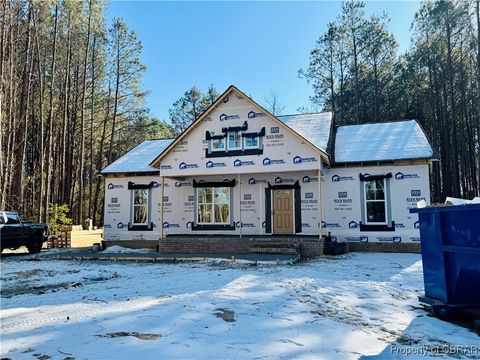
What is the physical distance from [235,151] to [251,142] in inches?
30.4

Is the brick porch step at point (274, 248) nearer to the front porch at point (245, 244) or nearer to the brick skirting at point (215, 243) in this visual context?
the front porch at point (245, 244)

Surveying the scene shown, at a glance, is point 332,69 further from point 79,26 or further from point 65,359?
point 65,359

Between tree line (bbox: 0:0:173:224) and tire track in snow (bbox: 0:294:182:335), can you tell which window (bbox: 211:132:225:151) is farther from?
tree line (bbox: 0:0:173:224)

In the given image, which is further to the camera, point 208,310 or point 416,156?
point 416,156

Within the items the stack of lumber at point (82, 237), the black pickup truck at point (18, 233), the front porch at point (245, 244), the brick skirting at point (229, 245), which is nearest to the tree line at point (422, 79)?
the brick skirting at point (229, 245)

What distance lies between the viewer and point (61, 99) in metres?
26.1

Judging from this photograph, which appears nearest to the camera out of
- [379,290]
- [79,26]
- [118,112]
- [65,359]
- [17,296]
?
[65,359]

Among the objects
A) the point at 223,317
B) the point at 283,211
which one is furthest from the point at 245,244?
the point at 223,317

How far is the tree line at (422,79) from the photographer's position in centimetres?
2638

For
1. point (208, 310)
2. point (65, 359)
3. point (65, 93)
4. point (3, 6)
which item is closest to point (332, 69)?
point (65, 93)

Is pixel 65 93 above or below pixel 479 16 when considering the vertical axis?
below

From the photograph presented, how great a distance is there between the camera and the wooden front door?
51.7 feet

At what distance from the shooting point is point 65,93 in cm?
2388

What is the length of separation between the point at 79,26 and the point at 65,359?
27149 mm
